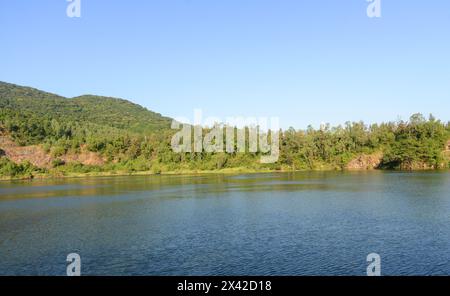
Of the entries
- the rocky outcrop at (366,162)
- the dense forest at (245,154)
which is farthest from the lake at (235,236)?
the rocky outcrop at (366,162)

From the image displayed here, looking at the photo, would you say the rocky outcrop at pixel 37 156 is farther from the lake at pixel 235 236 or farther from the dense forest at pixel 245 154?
the lake at pixel 235 236

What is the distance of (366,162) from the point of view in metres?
120

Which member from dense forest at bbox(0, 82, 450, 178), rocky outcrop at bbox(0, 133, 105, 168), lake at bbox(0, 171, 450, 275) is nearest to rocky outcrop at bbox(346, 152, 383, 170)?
dense forest at bbox(0, 82, 450, 178)

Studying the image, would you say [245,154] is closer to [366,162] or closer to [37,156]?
[366,162]

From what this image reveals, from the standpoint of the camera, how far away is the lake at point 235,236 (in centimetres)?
2166

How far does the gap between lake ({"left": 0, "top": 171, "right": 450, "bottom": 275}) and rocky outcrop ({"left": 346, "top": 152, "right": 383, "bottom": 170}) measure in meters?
72.8

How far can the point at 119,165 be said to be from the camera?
128750 mm

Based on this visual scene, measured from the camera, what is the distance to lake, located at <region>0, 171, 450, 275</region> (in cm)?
2166

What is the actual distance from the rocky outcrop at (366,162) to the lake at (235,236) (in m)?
72.8

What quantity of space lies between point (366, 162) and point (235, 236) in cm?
9954

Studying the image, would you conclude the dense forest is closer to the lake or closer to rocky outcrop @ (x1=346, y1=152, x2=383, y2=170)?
rocky outcrop @ (x1=346, y1=152, x2=383, y2=170)

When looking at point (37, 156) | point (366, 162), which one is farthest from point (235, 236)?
point (37, 156)

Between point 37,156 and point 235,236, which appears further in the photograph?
point 37,156
